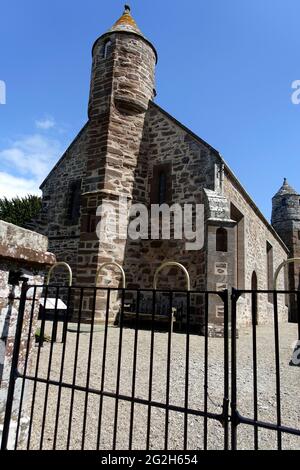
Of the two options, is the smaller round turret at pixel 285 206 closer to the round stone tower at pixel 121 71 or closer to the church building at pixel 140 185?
the church building at pixel 140 185

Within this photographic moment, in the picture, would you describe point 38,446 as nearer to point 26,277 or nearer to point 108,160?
point 26,277

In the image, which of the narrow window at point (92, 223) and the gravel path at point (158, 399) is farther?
the narrow window at point (92, 223)

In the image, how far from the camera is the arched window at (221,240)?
29.5 feet

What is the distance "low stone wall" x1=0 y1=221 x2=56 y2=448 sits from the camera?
8.48ft

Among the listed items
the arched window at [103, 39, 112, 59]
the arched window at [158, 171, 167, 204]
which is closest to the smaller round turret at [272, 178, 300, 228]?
the arched window at [158, 171, 167, 204]

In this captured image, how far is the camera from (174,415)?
352 cm

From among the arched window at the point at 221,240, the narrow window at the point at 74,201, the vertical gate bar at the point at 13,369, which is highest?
the narrow window at the point at 74,201

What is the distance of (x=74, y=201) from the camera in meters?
13.5

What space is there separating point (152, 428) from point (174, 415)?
0.49 m

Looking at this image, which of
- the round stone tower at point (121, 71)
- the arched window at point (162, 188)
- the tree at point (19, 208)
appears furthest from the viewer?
the tree at point (19, 208)

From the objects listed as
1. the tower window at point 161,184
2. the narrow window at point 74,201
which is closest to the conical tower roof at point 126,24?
the tower window at point 161,184

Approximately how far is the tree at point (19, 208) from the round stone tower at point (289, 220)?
19.9 metres

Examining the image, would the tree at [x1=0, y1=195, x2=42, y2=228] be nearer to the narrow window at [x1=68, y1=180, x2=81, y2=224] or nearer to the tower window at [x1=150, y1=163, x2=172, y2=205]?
the narrow window at [x1=68, y1=180, x2=81, y2=224]
